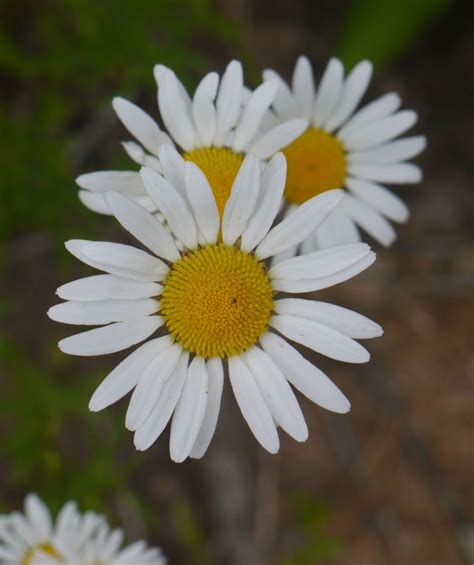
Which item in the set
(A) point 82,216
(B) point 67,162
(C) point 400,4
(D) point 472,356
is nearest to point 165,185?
(A) point 82,216

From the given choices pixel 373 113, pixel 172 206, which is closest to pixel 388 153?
pixel 373 113

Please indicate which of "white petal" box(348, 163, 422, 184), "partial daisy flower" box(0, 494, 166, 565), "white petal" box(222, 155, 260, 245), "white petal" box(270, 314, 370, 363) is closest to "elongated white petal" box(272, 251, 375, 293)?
"white petal" box(270, 314, 370, 363)

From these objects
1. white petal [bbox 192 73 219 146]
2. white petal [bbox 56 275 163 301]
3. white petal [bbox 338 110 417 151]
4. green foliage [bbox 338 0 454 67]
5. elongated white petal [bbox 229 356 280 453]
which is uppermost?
green foliage [bbox 338 0 454 67]

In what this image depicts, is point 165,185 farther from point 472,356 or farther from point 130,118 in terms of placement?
point 472,356

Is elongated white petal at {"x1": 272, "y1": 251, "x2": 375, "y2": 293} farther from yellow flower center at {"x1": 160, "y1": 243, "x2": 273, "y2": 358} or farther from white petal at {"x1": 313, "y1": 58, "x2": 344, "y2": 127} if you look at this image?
white petal at {"x1": 313, "y1": 58, "x2": 344, "y2": 127}

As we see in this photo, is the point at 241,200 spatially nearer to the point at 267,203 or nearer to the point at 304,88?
the point at 267,203

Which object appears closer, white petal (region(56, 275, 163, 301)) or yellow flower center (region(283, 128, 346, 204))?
white petal (region(56, 275, 163, 301))
